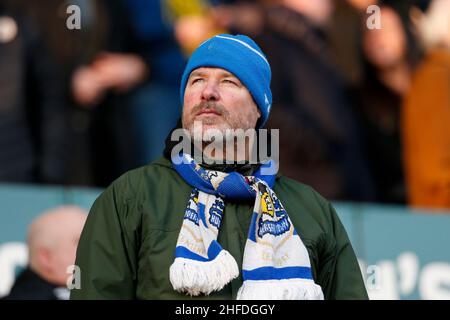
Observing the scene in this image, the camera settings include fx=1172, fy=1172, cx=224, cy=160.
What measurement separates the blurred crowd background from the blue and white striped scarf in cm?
343

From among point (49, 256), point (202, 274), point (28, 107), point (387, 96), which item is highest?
point (387, 96)

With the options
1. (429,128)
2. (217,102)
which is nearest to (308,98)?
(429,128)

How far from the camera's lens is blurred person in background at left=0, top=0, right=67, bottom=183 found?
7.05 meters

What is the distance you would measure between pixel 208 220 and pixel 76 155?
372cm

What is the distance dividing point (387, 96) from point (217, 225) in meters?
4.67

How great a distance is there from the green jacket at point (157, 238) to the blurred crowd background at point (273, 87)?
11.0 feet

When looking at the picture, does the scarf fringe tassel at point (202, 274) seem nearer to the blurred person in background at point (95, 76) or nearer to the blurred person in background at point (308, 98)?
the blurred person in background at point (95, 76)

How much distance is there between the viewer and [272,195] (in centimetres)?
392

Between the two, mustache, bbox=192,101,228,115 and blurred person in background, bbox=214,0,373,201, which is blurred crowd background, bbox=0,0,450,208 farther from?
mustache, bbox=192,101,228,115

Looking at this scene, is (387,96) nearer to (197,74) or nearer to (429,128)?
(429,128)

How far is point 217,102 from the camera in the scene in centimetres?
393

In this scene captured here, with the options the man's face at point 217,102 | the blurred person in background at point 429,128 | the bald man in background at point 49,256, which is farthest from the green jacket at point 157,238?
the blurred person in background at point 429,128

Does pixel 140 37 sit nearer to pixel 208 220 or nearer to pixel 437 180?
pixel 437 180

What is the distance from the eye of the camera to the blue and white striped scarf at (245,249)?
3.66 metres
